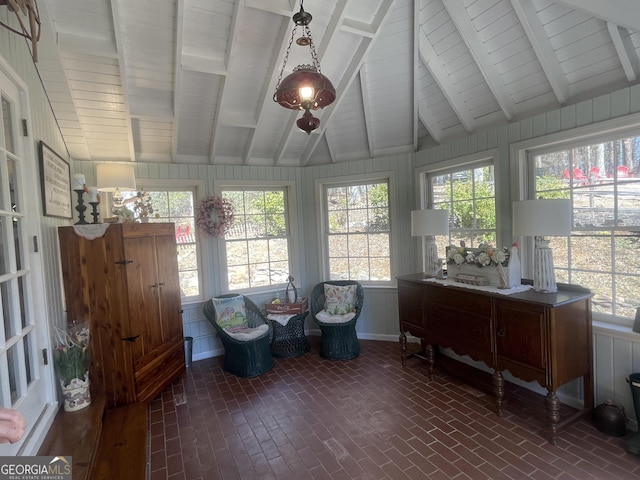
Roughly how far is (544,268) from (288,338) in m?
2.86

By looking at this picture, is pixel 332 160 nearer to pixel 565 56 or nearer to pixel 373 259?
pixel 373 259

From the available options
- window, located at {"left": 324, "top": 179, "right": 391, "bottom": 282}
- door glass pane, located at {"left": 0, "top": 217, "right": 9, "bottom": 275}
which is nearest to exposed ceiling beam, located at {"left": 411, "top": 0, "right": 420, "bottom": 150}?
window, located at {"left": 324, "top": 179, "right": 391, "bottom": 282}

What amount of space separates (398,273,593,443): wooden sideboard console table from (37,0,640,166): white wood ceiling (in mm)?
1738

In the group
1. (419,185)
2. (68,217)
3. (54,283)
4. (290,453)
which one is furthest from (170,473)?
(419,185)

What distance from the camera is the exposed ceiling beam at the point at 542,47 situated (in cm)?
257

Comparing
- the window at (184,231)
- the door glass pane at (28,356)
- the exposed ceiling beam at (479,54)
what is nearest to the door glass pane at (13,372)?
the door glass pane at (28,356)

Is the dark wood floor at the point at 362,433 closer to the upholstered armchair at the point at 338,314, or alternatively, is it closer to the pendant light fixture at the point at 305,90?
the upholstered armchair at the point at 338,314

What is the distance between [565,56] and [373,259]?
2.92m

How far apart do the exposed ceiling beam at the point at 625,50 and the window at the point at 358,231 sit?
2554 mm

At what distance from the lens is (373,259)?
471 cm

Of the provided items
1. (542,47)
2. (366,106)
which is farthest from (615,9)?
(366,106)

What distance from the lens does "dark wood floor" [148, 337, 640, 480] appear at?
2273 millimetres

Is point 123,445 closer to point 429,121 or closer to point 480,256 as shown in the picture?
point 480,256

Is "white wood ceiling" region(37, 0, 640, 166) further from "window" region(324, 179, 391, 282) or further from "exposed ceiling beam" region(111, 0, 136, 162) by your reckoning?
"window" region(324, 179, 391, 282)
